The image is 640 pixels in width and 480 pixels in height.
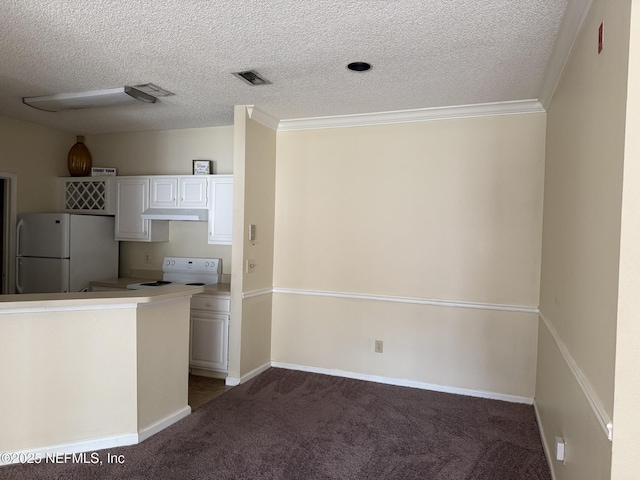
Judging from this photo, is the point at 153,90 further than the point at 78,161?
No

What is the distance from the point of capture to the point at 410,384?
157 inches

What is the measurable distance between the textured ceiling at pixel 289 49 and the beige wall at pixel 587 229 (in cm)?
45

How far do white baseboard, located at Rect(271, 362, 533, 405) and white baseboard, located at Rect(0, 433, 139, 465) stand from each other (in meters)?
1.85

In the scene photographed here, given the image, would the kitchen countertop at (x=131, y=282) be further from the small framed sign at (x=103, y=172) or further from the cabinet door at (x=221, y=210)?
the small framed sign at (x=103, y=172)

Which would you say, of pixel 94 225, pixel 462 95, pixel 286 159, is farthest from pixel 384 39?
pixel 94 225

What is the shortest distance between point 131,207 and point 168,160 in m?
0.66

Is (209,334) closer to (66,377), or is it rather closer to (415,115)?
(66,377)

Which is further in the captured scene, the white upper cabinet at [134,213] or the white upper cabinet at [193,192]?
the white upper cabinet at [134,213]

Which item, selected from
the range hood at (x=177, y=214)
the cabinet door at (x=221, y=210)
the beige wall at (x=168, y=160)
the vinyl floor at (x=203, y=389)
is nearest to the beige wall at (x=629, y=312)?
the vinyl floor at (x=203, y=389)

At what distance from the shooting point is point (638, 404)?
4.52 ft

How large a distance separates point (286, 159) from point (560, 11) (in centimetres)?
273

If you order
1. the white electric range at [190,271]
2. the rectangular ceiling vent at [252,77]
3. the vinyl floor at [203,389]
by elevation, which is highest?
the rectangular ceiling vent at [252,77]

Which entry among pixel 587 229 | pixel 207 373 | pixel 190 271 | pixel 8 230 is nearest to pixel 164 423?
pixel 207 373

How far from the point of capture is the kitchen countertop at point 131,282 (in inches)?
161
